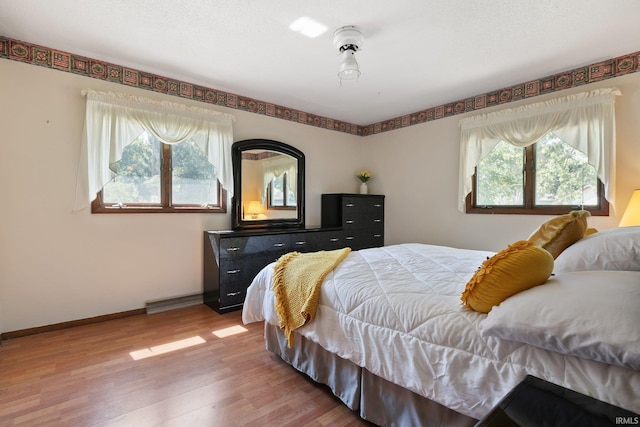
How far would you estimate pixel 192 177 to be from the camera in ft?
11.4

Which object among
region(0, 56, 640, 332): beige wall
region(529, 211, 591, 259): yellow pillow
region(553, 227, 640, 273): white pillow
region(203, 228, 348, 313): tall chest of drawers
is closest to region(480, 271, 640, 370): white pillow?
region(553, 227, 640, 273): white pillow

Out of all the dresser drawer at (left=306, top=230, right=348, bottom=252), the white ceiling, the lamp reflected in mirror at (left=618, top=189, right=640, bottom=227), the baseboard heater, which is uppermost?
the white ceiling

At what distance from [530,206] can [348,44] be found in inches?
103

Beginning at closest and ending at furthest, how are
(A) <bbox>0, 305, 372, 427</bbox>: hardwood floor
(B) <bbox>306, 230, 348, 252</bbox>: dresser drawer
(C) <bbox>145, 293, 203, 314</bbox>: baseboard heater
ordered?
(A) <bbox>0, 305, 372, 427</bbox>: hardwood floor
(C) <bbox>145, 293, 203, 314</bbox>: baseboard heater
(B) <bbox>306, 230, 348, 252</bbox>: dresser drawer

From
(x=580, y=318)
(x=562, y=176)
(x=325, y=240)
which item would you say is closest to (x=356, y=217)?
(x=325, y=240)

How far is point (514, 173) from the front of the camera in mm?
3500

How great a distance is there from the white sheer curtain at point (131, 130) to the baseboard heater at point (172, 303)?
1182 mm

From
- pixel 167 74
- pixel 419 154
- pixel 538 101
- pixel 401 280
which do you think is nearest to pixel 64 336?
pixel 167 74

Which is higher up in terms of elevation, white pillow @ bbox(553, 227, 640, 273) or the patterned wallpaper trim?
the patterned wallpaper trim

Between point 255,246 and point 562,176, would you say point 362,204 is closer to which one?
point 255,246

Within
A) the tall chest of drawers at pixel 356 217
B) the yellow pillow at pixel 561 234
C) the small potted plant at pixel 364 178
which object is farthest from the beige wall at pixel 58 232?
the yellow pillow at pixel 561 234

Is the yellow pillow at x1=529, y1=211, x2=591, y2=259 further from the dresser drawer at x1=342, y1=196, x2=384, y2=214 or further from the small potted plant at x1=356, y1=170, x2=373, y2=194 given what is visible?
the small potted plant at x1=356, y1=170, x2=373, y2=194

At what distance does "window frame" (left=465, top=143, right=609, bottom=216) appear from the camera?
2.92 m

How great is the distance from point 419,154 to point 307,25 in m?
2.65
